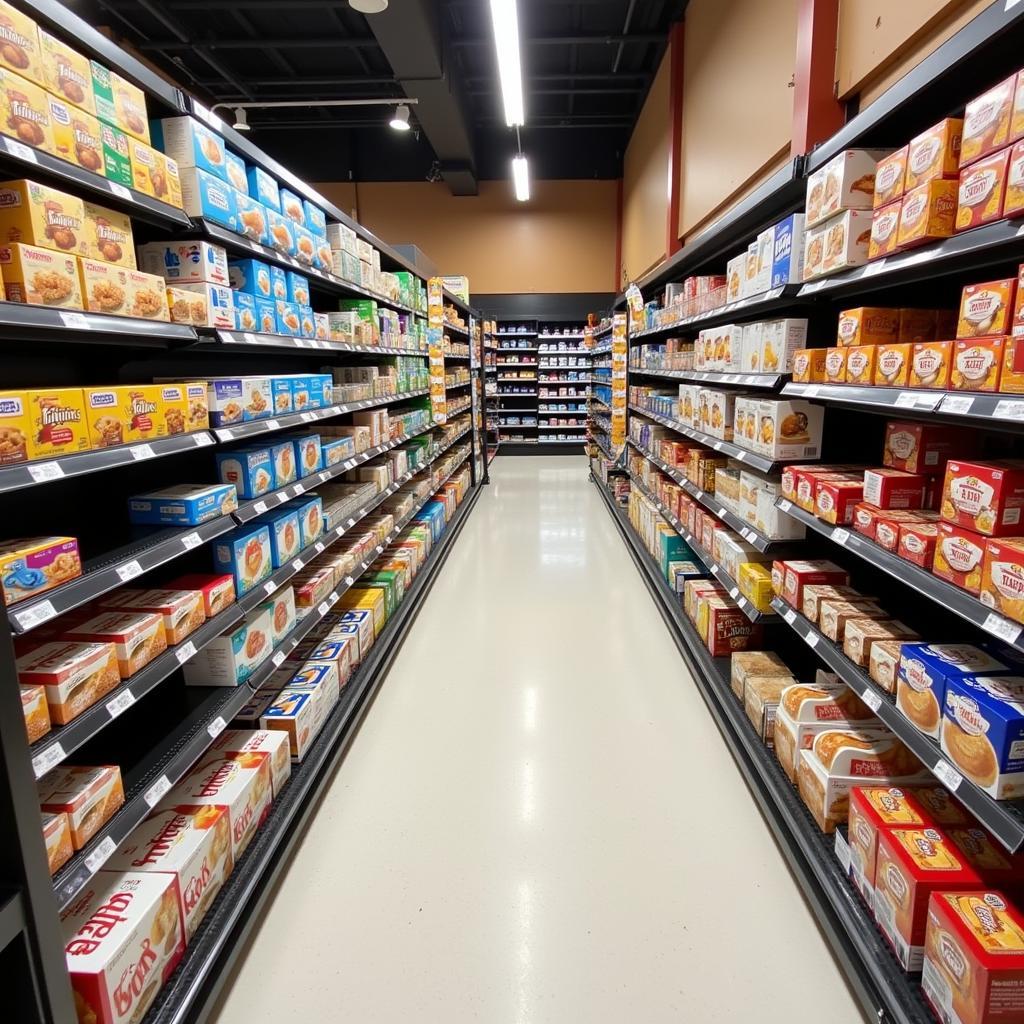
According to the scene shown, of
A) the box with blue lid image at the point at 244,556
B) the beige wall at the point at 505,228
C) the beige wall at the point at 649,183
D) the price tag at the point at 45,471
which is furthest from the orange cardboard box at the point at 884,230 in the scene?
the beige wall at the point at 505,228

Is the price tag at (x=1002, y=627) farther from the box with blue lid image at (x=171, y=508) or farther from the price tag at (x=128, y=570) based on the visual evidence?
the box with blue lid image at (x=171, y=508)

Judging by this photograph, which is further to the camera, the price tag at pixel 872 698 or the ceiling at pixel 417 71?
the ceiling at pixel 417 71

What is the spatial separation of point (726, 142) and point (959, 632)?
3.90 metres

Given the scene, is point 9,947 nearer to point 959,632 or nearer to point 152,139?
point 152,139

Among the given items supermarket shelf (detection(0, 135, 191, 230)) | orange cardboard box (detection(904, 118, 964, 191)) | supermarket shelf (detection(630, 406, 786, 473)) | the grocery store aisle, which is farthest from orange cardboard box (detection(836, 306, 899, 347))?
supermarket shelf (detection(0, 135, 191, 230))

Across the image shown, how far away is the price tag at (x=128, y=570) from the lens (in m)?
1.56

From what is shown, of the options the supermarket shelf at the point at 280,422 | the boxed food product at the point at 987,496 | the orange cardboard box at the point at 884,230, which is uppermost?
the orange cardboard box at the point at 884,230

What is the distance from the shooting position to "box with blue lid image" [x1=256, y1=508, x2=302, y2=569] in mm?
2559

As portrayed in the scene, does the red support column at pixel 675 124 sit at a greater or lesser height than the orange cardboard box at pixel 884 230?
greater

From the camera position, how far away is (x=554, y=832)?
7.65 feet

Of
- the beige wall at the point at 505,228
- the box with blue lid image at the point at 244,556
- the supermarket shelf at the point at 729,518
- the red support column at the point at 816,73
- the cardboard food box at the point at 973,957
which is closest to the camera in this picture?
the cardboard food box at the point at 973,957

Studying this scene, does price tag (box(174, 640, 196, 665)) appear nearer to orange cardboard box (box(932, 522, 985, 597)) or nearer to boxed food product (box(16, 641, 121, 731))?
boxed food product (box(16, 641, 121, 731))

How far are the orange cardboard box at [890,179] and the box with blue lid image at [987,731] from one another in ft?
4.19

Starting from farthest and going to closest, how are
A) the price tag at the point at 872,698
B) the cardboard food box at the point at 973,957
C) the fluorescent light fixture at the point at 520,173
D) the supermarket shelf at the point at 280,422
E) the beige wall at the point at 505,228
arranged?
the beige wall at the point at 505,228 < the fluorescent light fixture at the point at 520,173 < the supermarket shelf at the point at 280,422 < the price tag at the point at 872,698 < the cardboard food box at the point at 973,957
